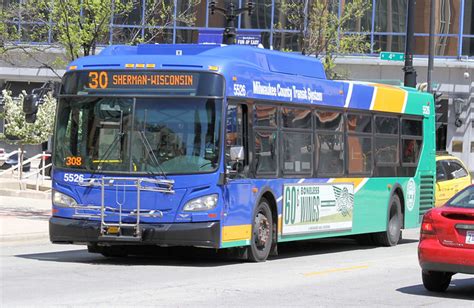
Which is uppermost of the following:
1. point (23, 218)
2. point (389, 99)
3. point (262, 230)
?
point (389, 99)

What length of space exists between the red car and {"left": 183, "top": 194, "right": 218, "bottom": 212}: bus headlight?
10.9 ft

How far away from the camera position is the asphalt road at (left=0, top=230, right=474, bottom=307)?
10.7 meters

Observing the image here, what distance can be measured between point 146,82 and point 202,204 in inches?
78.6

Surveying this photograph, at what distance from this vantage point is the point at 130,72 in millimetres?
14383

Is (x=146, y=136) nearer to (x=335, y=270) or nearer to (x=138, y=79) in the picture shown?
(x=138, y=79)

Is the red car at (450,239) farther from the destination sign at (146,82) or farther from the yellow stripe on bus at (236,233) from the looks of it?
the destination sign at (146,82)

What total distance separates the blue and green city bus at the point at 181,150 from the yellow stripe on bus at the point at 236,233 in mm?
17

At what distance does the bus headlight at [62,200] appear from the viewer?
47.1ft

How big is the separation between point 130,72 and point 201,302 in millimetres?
5047

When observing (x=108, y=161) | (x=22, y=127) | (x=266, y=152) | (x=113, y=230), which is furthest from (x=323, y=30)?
(x=22, y=127)

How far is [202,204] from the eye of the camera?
13.9 m

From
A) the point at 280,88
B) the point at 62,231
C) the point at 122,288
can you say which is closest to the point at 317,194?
the point at 280,88

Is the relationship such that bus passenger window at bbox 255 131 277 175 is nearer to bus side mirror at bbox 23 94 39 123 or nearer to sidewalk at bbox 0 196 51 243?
bus side mirror at bbox 23 94 39 123

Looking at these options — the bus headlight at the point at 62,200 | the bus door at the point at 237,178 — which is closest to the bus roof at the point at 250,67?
the bus door at the point at 237,178
